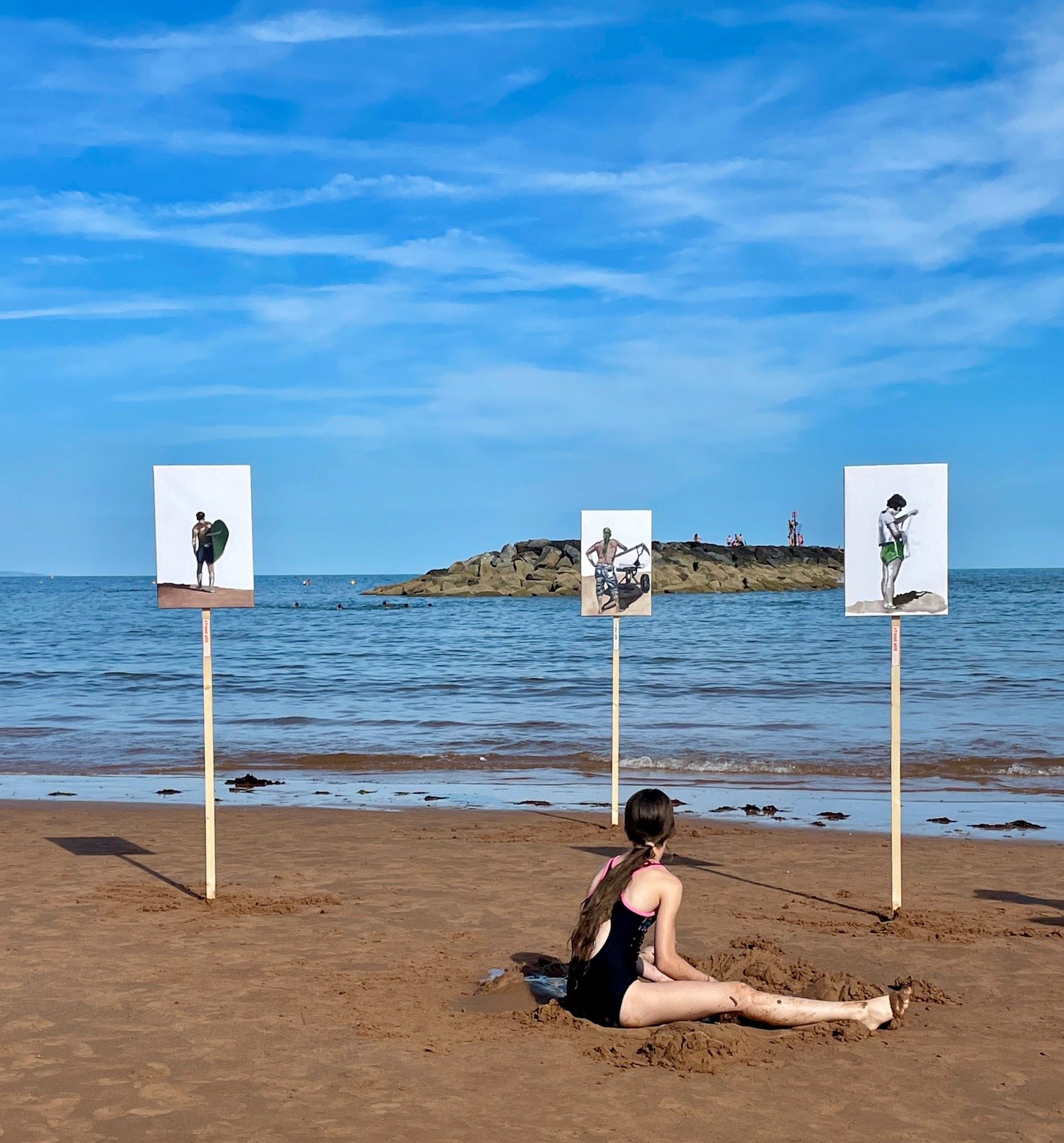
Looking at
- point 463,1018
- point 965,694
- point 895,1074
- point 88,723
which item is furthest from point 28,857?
point 965,694

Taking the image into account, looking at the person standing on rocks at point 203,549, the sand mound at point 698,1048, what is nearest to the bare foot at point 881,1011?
the sand mound at point 698,1048

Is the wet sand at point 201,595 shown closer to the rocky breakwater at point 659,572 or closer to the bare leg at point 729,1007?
the bare leg at point 729,1007

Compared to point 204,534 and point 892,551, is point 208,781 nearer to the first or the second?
point 204,534

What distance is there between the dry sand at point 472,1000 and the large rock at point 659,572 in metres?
80.3

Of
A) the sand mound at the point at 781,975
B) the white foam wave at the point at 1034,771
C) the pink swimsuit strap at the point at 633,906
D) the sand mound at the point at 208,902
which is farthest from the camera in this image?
the white foam wave at the point at 1034,771

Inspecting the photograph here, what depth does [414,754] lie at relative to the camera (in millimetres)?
16516

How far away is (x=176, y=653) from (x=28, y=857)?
27.5 meters

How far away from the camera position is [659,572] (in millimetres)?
95875

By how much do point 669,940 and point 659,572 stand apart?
306 feet

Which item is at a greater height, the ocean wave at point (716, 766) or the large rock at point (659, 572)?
the large rock at point (659, 572)

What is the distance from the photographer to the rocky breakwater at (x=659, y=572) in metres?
94.2

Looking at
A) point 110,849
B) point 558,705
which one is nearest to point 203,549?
point 110,849

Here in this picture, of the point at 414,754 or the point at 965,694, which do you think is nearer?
the point at 414,754

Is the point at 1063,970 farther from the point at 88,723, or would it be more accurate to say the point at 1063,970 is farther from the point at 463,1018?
the point at 88,723
